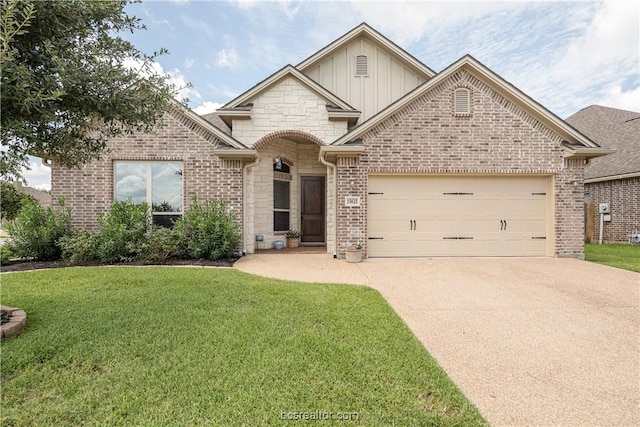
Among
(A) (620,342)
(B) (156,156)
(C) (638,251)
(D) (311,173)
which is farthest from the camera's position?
(D) (311,173)

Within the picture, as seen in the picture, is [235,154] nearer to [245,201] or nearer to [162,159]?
[245,201]

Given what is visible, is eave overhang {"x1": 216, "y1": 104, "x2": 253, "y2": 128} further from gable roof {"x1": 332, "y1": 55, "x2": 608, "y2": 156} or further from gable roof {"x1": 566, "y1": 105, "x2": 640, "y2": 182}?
gable roof {"x1": 566, "y1": 105, "x2": 640, "y2": 182}

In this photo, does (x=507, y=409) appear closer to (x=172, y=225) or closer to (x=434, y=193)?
(x=434, y=193)

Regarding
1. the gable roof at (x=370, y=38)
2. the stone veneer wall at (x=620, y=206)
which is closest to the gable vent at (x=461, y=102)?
the gable roof at (x=370, y=38)

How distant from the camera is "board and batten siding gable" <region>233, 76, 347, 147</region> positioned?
945 cm

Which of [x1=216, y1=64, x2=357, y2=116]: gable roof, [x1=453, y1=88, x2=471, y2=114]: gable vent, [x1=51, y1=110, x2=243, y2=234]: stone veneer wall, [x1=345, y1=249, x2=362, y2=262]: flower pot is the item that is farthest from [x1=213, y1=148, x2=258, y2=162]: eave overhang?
[x1=453, y1=88, x2=471, y2=114]: gable vent

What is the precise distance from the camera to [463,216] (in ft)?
29.2

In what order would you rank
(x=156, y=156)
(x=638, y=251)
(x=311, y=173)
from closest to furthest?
(x=156, y=156) → (x=638, y=251) → (x=311, y=173)

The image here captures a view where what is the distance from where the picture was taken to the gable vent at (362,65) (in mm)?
11344

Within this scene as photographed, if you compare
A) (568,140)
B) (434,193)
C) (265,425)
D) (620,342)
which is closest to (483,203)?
(434,193)

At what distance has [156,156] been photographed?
28.0 ft

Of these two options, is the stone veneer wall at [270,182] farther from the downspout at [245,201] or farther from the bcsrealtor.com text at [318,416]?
the bcsrealtor.com text at [318,416]

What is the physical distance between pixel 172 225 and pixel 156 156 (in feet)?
6.57

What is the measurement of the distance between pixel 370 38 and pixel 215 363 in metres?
12.0
